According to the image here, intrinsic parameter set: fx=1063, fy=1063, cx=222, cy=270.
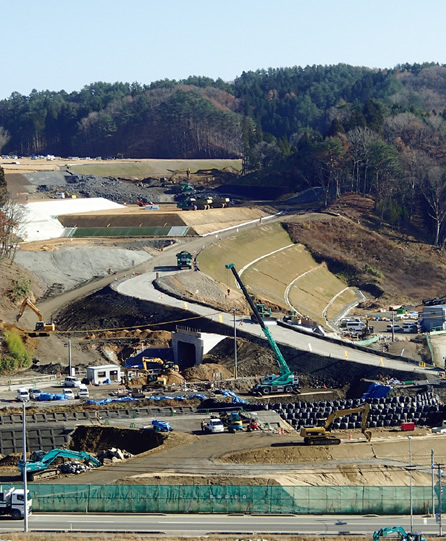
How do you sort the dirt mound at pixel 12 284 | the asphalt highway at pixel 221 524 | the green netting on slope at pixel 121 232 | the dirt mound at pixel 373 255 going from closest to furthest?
the asphalt highway at pixel 221 524 < the dirt mound at pixel 12 284 < the green netting on slope at pixel 121 232 < the dirt mound at pixel 373 255

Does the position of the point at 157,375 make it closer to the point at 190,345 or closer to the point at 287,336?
the point at 190,345

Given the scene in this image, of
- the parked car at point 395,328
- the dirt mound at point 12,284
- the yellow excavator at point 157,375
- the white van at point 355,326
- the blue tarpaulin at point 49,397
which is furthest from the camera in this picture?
the parked car at point 395,328

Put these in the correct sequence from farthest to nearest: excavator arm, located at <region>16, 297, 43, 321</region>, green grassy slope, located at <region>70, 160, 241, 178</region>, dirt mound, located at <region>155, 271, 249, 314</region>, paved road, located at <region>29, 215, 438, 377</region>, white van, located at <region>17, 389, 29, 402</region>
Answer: green grassy slope, located at <region>70, 160, 241, 178</region>, dirt mound, located at <region>155, 271, 249, 314</region>, excavator arm, located at <region>16, 297, 43, 321</region>, paved road, located at <region>29, 215, 438, 377</region>, white van, located at <region>17, 389, 29, 402</region>

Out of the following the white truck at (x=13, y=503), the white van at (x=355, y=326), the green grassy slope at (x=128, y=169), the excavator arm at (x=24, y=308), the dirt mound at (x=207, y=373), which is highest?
the green grassy slope at (x=128, y=169)

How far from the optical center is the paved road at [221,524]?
142 feet

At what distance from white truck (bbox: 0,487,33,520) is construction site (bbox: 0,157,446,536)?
4.78 feet

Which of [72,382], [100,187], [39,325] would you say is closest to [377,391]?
[72,382]

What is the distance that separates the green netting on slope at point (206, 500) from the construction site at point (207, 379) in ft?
0.21

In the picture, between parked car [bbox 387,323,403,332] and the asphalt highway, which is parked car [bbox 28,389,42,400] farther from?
parked car [bbox 387,323,403,332]

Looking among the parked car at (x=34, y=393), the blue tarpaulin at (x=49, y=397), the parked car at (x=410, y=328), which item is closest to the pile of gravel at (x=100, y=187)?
the parked car at (x=410, y=328)

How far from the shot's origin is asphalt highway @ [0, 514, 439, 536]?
142 feet

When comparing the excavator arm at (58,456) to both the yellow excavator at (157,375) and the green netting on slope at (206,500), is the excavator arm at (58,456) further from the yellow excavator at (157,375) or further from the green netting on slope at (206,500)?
the yellow excavator at (157,375)

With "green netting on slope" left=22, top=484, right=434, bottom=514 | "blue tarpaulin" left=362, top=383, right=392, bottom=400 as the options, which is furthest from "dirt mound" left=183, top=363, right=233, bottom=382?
"green netting on slope" left=22, top=484, right=434, bottom=514

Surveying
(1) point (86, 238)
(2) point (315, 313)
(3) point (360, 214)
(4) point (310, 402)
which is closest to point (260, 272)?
(2) point (315, 313)
